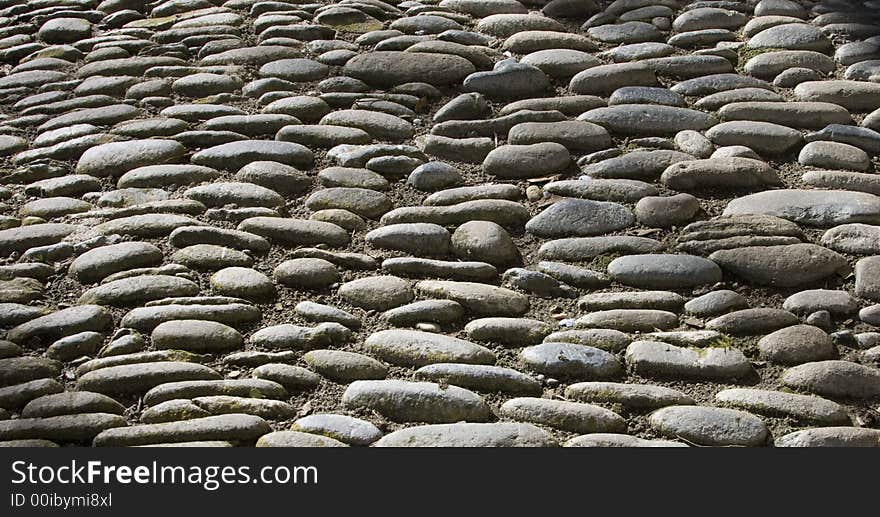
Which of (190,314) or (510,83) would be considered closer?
(190,314)

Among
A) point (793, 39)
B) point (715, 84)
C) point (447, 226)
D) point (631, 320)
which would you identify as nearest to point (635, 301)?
point (631, 320)

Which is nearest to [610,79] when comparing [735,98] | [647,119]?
[647,119]

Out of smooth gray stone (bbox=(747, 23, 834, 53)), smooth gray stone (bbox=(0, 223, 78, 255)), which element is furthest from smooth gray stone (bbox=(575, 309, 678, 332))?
smooth gray stone (bbox=(747, 23, 834, 53))

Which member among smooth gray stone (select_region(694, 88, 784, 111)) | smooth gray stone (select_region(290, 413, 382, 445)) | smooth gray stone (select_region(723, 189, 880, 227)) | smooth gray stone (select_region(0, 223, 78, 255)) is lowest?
smooth gray stone (select_region(290, 413, 382, 445))

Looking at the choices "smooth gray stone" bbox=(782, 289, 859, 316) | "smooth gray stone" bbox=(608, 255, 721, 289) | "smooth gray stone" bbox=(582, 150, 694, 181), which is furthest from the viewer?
"smooth gray stone" bbox=(582, 150, 694, 181)

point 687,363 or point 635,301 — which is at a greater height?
point 635,301

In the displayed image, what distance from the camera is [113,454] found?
99.0 inches

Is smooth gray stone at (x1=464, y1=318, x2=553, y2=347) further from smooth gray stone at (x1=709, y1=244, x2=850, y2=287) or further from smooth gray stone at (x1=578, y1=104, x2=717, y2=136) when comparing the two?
smooth gray stone at (x1=578, y1=104, x2=717, y2=136)

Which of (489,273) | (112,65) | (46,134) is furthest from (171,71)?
(489,273)

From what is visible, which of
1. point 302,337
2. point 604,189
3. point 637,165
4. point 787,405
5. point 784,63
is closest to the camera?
point 787,405

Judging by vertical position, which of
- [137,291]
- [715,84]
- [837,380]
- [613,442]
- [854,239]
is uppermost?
[715,84]

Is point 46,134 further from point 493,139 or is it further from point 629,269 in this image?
point 629,269

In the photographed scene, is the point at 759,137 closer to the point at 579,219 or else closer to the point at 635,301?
the point at 579,219

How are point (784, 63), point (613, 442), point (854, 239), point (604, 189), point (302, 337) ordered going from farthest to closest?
point (784, 63) → point (604, 189) → point (854, 239) → point (302, 337) → point (613, 442)
